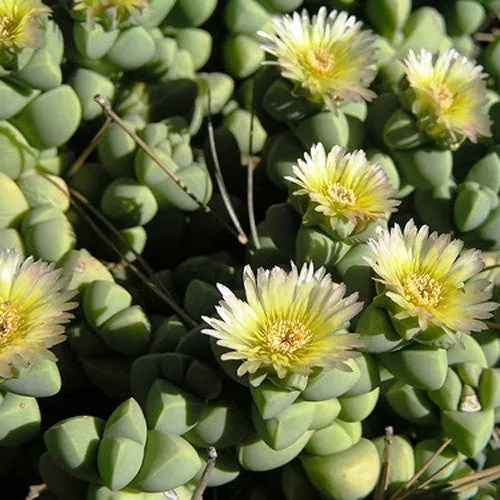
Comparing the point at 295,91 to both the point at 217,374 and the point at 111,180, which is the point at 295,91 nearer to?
the point at 111,180

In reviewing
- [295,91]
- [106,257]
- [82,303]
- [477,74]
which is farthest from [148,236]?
[477,74]

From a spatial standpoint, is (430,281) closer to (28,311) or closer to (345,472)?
(345,472)

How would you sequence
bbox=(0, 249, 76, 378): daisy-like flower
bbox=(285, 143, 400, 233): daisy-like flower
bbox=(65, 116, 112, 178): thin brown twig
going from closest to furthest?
1. bbox=(0, 249, 76, 378): daisy-like flower
2. bbox=(285, 143, 400, 233): daisy-like flower
3. bbox=(65, 116, 112, 178): thin brown twig

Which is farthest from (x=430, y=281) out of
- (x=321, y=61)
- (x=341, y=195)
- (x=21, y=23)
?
(x=21, y=23)

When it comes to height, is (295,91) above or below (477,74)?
above

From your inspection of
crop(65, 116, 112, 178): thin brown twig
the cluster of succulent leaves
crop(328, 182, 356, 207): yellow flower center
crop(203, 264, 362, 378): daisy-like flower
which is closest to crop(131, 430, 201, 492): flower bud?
the cluster of succulent leaves

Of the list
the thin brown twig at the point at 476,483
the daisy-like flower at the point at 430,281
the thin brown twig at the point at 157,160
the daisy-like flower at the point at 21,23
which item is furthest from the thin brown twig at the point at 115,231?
the thin brown twig at the point at 476,483

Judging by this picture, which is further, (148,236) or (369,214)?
(148,236)

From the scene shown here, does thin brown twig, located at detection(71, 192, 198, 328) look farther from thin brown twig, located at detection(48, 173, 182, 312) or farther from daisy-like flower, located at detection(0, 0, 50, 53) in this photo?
daisy-like flower, located at detection(0, 0, 50, 53)
